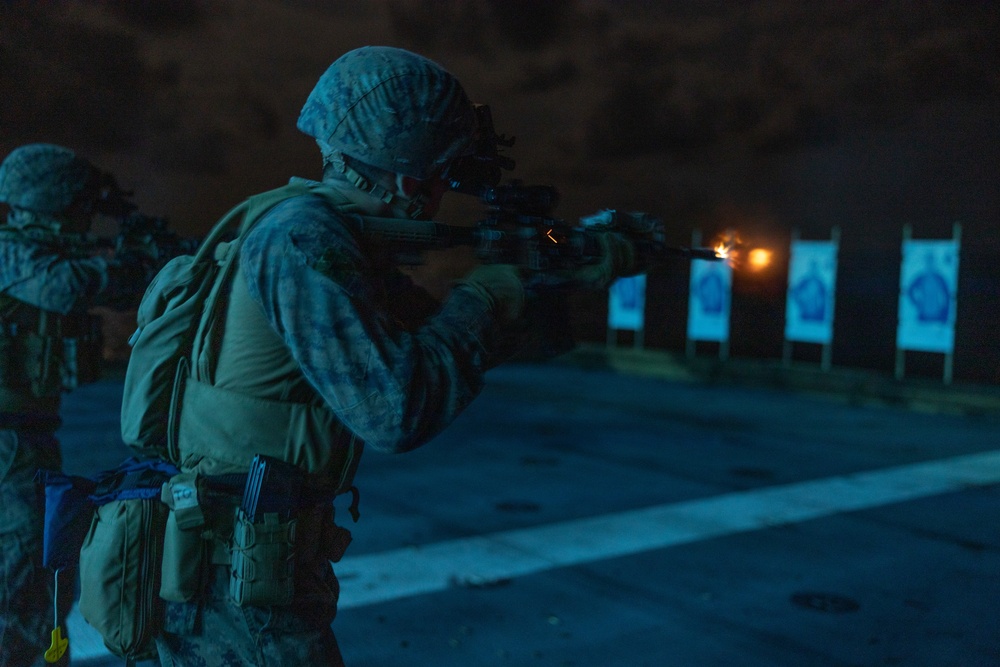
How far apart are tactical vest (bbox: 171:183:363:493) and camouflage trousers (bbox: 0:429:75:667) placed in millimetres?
1769

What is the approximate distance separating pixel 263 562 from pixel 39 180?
2.58 meters

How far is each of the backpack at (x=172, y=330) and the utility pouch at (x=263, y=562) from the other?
11.0 inches

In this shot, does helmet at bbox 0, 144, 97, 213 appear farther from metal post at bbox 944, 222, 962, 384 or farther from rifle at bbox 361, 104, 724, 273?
metal post at bbox 944, 222, 962, 384

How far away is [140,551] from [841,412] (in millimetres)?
11181

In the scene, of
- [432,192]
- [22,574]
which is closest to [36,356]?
[22,574]

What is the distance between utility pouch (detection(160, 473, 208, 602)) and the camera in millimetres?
1807

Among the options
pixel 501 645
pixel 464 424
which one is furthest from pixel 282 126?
pixel 501 645

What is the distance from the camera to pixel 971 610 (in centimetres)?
457

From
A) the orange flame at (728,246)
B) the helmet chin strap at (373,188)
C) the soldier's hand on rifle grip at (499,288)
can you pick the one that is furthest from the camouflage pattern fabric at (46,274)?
the orange flame at (728,246)

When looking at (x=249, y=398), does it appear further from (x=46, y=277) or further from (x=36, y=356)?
(x=36, y=356)

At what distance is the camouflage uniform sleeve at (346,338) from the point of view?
1578 millimetres

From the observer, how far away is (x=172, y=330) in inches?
72.1

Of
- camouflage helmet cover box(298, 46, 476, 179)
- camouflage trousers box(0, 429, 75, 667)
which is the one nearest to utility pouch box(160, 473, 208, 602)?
camouflage helmet cover box(298, 46, 476, 179)

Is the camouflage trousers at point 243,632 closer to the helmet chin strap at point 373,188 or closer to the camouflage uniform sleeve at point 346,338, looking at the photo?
the camouflage uniform sleeve at point 346,338
